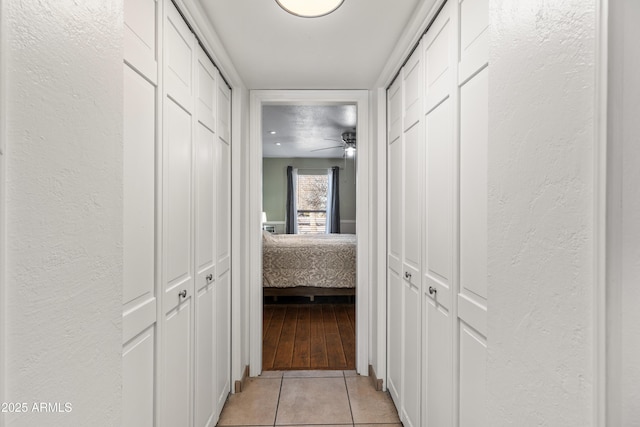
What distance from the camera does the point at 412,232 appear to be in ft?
6.21

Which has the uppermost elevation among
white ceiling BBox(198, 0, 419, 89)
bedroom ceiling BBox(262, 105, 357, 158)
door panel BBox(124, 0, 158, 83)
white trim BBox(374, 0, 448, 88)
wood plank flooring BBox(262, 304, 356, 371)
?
bedroom ceiling BBox(262, 105, 357, 158)

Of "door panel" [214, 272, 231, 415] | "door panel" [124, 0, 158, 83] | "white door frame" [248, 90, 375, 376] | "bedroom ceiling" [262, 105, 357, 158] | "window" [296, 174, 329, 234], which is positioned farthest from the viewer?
"window" [296, 174, 329, 234]

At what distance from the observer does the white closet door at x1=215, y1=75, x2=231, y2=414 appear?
211 centimetres

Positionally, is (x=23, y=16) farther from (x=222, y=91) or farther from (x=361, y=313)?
(x=361, y=313)

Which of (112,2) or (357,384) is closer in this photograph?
(112,2)

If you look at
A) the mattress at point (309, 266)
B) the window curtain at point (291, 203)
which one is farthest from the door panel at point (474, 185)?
the window curtain at point (291, 203)

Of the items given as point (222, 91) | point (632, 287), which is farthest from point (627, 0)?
point (222, 91)

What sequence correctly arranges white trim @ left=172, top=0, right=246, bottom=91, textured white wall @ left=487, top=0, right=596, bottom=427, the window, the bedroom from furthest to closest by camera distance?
the window < the bedroom < white trim @ left=172, top=0, right=246, bottom=91 < textured white wall @ left=487, top=0, right=596, bottom=427

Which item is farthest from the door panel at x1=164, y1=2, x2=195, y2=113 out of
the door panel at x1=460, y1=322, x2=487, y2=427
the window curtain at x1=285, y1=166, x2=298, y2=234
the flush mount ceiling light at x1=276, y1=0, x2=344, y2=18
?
the window curtain at x1=285, y1=166, x2=298, y2=234

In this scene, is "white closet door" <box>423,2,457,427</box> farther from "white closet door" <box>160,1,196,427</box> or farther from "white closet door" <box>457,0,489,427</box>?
"white closet door" <box>160,1,196,427</box>

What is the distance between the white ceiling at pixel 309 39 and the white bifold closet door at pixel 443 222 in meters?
0.22

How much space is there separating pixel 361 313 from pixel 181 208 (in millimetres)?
1703

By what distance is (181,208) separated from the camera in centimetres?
151

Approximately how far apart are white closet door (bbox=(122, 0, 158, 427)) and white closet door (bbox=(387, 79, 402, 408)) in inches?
54.9
